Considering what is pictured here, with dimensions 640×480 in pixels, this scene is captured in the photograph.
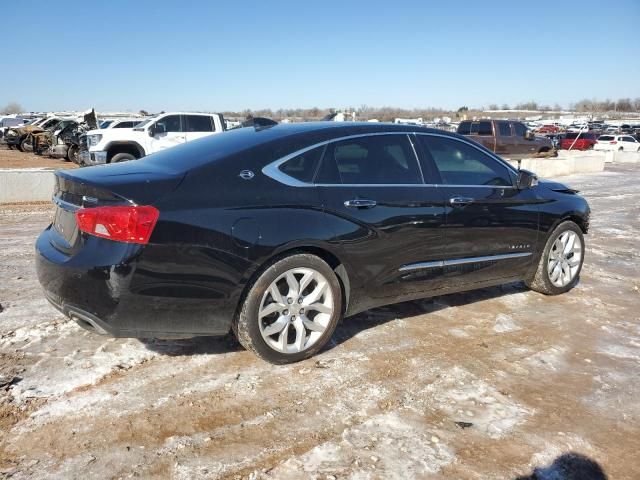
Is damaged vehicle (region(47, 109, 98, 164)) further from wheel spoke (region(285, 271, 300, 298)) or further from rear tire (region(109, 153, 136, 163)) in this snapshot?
wheel spoke (region(285, 271, 300, 298))

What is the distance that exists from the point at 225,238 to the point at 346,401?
121 centimetres

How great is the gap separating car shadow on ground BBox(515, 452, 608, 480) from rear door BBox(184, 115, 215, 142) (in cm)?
1426

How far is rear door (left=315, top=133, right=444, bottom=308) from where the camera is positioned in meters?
3.77

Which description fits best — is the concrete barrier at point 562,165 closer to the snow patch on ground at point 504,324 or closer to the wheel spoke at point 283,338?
the snow patch on ground at point 504,324

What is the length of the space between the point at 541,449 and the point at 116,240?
2.56m

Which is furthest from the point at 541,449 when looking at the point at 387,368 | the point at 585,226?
the point at 585,226

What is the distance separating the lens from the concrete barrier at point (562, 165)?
18.6 meters

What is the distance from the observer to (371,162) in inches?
159

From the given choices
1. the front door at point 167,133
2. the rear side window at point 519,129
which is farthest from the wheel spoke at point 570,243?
the rear side window at point 519,129

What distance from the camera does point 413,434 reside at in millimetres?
2896

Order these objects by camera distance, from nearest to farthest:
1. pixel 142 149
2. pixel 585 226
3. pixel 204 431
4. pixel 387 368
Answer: pixel 204 431 < pixel 387 368 < pixel 585 226 < pixel 142 149

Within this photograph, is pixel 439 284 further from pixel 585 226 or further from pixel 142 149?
pixel 142 149

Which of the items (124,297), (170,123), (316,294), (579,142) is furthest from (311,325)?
(579,142)

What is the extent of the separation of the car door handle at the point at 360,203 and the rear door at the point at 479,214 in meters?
0.75
